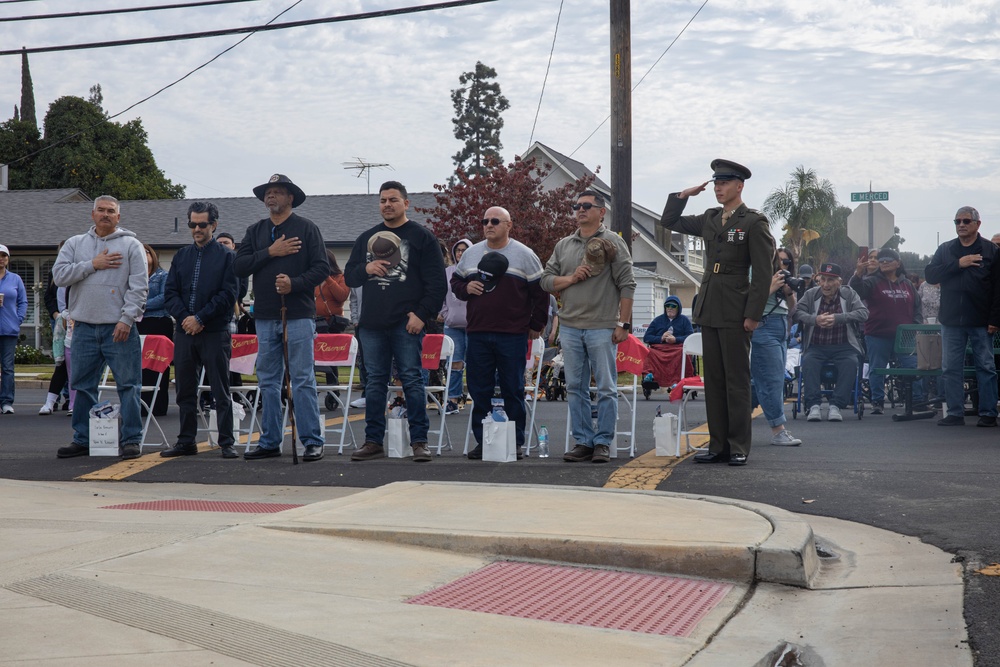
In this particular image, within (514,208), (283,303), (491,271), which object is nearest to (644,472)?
(491,271)

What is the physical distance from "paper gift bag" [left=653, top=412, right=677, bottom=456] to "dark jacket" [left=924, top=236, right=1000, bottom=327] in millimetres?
4413

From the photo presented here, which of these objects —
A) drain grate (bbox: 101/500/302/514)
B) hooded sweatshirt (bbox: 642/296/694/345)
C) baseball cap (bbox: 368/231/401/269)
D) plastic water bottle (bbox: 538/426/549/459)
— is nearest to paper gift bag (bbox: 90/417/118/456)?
drain grate (bbox: 101/500/302/514)

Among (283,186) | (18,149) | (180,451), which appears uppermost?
(18,149)

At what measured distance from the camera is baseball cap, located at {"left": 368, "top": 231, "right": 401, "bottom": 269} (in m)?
8.88

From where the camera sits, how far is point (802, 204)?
77.2 metres

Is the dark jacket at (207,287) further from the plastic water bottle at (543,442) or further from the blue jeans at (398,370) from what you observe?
the plastic water bottle at (543,442)

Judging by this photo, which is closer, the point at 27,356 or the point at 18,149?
the point at 27,356

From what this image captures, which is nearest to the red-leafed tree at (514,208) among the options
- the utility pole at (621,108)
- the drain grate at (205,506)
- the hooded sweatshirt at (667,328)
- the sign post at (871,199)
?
the sign post at (871,199)

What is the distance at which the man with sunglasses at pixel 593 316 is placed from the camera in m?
8.52

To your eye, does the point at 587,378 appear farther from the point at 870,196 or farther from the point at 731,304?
the point at 870,196

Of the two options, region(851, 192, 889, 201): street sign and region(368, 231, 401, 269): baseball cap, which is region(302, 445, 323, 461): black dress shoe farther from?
region(851, 192, 889, 201): street sign

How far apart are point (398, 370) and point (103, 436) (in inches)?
108

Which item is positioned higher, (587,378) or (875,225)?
(875,225)

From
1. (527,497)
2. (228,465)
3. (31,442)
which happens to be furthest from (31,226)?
(527,497)
